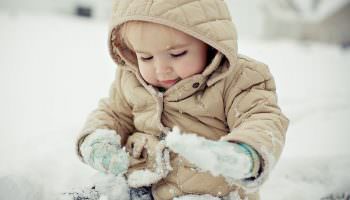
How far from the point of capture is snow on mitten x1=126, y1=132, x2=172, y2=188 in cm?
125

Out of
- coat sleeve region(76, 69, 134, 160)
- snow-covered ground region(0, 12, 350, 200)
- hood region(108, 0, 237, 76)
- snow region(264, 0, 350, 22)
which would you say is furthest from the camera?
snow region(264, 0, 350, 22)

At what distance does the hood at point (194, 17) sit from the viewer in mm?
1113

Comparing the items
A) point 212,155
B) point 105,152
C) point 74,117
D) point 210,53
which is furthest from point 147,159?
point 74,117

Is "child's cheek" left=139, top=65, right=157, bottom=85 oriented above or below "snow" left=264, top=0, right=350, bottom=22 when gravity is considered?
above

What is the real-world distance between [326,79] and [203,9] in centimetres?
457

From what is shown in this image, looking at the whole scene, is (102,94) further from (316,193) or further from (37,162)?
(316,193)

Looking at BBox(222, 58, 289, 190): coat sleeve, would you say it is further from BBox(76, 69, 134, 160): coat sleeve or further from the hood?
BBox(76, 69, 134, 160): coat sleeve

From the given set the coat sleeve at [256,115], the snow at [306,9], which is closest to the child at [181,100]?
the coat sleeve at [256,115]

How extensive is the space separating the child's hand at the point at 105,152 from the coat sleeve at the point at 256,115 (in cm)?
36

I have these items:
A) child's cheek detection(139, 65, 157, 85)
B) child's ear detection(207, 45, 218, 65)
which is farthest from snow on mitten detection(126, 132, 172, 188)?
child's ear detection(207, 45, 218, 65)

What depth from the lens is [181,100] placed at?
4.20ft

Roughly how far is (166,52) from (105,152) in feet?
1.25

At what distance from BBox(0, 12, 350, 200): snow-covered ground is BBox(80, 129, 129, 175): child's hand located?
20 cm

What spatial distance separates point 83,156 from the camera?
1.33 m
